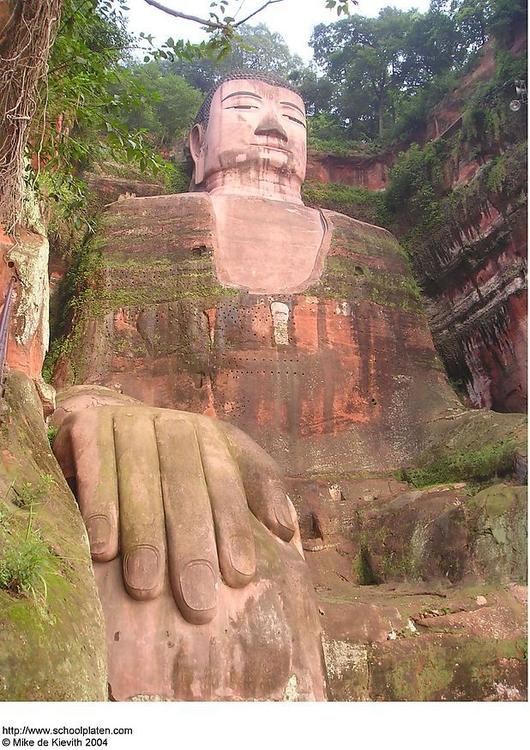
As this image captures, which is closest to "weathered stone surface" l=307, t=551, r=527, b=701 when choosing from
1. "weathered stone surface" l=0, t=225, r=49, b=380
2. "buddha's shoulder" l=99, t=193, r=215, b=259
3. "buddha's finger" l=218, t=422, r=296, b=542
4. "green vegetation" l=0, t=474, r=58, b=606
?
"buddha's finger" l=218, t=422, r=296, b=542

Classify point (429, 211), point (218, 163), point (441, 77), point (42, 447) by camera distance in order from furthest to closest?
point (441, 77) < point (429, 211) < point (218, 163) < point (42, 447)

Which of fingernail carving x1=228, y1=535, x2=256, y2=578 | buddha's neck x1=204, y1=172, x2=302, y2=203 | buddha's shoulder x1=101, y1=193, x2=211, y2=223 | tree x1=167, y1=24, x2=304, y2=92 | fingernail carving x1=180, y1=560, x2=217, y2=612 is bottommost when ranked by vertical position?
fingernail carving x1=180, y1=560, x2=217, y2=612

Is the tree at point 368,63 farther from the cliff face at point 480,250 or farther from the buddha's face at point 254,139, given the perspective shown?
the buddha's face at point 254,139

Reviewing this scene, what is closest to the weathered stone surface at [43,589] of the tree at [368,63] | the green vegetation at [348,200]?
the green vegetation at [348,200]

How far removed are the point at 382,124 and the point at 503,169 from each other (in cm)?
909

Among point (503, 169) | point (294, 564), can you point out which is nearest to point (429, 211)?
point (503, 169)

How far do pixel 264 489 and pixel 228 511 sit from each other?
706 millimetres

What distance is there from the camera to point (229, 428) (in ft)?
20.1

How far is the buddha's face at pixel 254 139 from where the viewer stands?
11.9 meters

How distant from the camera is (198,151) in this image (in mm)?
12844

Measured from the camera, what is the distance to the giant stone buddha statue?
4.52 metres

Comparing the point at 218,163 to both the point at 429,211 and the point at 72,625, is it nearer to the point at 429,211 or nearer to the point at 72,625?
the point at 429,211

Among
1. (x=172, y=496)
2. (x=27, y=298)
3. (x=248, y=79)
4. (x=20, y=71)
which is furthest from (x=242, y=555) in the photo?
(x=248, y=79)

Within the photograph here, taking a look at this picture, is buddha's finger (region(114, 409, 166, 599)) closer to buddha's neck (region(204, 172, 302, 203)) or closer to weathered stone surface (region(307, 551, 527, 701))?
weathered stone surface (region(307, 551, 527, 701))
